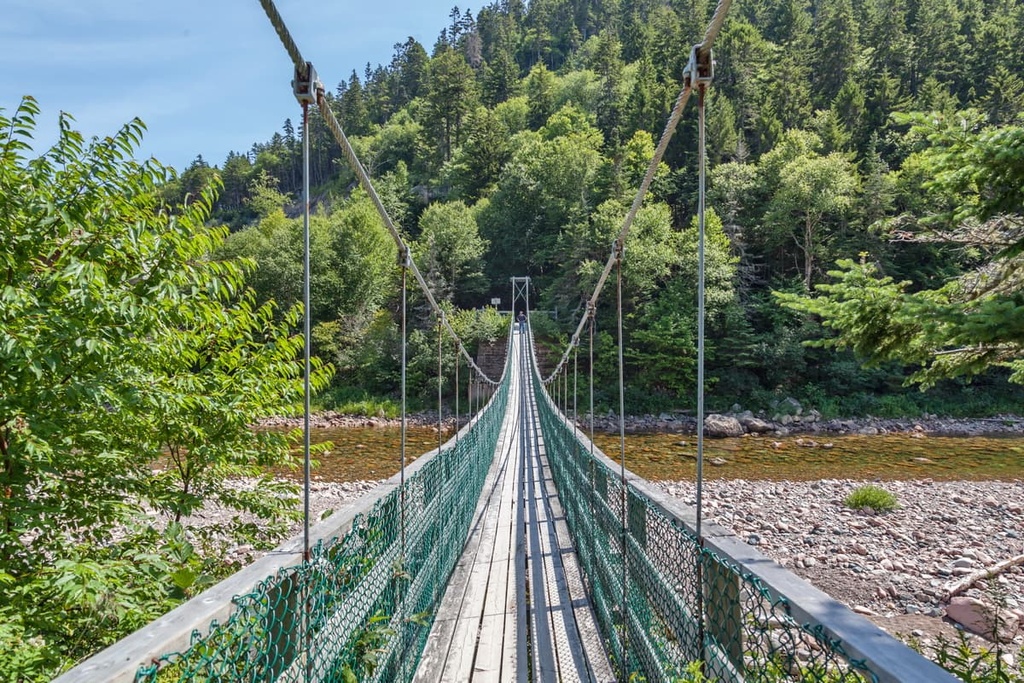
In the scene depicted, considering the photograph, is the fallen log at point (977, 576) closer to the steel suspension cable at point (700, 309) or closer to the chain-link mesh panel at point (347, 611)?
the chain-link mesh panel at point (347, 611)

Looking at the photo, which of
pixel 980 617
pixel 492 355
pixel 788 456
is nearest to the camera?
pixel 980 617

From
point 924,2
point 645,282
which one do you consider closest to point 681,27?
point 924,2

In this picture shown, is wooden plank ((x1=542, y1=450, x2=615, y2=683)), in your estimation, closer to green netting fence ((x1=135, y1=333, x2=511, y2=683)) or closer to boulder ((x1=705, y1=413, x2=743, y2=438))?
green netting fence ((x1=135, y1=333, x2=511, y2=683))

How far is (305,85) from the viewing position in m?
1.03

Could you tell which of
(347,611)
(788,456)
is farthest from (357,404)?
(347,611)

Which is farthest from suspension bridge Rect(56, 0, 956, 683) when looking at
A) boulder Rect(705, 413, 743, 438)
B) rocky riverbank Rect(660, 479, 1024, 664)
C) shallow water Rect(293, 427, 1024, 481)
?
boulder Rect(705, 413, 743, 438)

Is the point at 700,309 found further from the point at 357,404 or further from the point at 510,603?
the point at 357,404

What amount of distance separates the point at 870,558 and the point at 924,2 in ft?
111

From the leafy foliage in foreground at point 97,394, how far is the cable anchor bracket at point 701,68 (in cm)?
170

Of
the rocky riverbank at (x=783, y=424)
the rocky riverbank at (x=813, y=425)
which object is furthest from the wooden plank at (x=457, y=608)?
the rocky riverbank at (x=813, y=425)

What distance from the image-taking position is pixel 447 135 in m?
36.0

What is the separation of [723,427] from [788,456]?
2.36 m

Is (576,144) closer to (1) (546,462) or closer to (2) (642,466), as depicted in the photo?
(2) (642,466)

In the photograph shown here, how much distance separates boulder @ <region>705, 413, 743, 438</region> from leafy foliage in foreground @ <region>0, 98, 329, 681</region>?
39.4 ft
